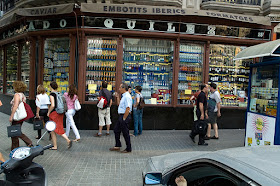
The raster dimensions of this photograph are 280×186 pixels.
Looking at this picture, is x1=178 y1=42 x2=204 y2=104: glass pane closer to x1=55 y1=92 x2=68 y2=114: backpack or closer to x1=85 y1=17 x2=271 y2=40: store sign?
x1=85 y1=17 x2=271 y2=40: store sign

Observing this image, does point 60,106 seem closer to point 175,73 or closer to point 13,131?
point 13,131

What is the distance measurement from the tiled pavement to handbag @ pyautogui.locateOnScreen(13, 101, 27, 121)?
1058 mm

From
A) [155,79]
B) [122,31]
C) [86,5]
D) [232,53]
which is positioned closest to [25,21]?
[86,5]

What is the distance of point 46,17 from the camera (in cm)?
919

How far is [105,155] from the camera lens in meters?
6.01

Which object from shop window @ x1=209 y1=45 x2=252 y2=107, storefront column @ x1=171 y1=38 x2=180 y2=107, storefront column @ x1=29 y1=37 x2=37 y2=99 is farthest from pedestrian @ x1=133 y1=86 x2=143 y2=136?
storefront column @ x1=29 y1=37 x2=37 y2=99

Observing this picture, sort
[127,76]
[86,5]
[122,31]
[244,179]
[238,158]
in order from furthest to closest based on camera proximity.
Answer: [127,76], [122,31], [86,5], [238,158], [244,179]

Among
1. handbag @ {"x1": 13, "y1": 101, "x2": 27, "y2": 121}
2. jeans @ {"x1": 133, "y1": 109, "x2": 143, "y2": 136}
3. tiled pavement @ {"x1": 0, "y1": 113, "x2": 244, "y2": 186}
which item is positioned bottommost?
tiled pavement @ {"x1": 0, "y1": 113, "x2": 244, "y2": 186}

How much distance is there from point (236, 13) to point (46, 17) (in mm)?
8246

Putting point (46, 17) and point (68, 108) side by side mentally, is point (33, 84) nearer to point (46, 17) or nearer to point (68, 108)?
point (46, 17)

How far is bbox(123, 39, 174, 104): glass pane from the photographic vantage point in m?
9.42

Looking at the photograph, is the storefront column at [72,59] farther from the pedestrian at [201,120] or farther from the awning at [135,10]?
the pedestrian at [201,120]

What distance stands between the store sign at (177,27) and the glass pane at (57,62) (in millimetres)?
1622

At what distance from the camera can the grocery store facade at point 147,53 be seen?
878cm
